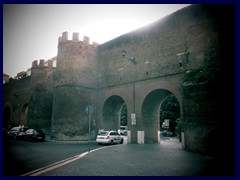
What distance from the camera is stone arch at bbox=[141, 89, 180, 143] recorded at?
17016 millimetres

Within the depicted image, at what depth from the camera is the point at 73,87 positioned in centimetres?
2109

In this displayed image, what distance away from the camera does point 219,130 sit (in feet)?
33.4

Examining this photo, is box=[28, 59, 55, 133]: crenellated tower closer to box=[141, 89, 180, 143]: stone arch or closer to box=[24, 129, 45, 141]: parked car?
box=[24, 129, 45, 141]: parked car

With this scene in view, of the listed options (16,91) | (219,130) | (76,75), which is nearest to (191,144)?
(219,130)

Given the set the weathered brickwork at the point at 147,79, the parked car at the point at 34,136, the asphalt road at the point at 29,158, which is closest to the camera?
the asphalt road at the point at 29,158

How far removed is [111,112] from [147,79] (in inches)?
286

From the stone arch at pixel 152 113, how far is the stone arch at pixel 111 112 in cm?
435

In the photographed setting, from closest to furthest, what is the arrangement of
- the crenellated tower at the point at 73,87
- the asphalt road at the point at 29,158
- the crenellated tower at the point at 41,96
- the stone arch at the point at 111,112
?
1. the asphalt road at the point at 29,158
2. the crenellated tower at the point at 73,87
3. the stone arch at the point at 111,112
4. the crenellated tower at the point at 41,96

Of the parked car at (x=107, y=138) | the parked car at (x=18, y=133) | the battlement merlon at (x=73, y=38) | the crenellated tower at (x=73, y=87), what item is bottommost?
the parked car at (x=18, y=133)

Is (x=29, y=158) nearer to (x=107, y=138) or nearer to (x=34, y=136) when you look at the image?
(x=107, y=138)

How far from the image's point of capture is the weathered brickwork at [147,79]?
11.5m

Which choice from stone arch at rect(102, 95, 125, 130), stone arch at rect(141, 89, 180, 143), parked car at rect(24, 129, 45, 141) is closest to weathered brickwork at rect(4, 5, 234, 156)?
stone arch at rect(141, 89, 180, 143)

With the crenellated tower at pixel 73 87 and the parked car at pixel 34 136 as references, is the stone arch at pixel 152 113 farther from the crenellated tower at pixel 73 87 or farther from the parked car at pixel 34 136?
the parked car at pixel 34 136

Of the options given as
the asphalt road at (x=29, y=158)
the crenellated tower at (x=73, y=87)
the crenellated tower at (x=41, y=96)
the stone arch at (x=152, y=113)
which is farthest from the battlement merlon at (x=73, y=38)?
the asphalt road at (x=29, y=158)
